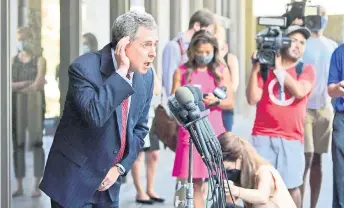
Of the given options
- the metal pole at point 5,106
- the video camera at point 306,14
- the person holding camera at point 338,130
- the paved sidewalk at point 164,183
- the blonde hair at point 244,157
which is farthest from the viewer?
the video camera at point 306,14

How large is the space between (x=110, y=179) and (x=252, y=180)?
1426 mm

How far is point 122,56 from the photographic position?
2.92 m

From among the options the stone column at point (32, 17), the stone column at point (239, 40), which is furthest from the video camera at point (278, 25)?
the stone column at point (32, 17)

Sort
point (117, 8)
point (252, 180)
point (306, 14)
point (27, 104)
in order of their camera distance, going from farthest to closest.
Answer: point (117, 8)
point (306, 14)
point (27, 104)
point (252, 180)

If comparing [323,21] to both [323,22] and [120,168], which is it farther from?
[120,168]

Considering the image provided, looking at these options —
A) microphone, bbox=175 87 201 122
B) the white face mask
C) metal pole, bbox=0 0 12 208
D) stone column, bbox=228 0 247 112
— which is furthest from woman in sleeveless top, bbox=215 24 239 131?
microphone, bbox=175 87 201 122

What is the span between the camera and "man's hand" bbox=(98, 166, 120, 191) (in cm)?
310

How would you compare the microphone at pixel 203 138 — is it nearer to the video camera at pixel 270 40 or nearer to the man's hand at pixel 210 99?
the man's hand at pixel 210 99

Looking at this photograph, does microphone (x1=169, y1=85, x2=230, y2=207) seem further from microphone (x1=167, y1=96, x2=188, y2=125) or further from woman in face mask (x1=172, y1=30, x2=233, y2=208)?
woman in face mask (x1=172, y1=30, x2=233, y2=208)

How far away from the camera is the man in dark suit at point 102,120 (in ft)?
9.54

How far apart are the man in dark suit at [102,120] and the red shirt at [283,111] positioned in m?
2.39

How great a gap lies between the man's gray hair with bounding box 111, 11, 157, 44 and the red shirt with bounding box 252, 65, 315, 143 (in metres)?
2.46

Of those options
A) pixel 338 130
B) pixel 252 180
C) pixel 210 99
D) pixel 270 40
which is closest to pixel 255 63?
pixel 270 40

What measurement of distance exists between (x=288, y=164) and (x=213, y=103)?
0.67 m
